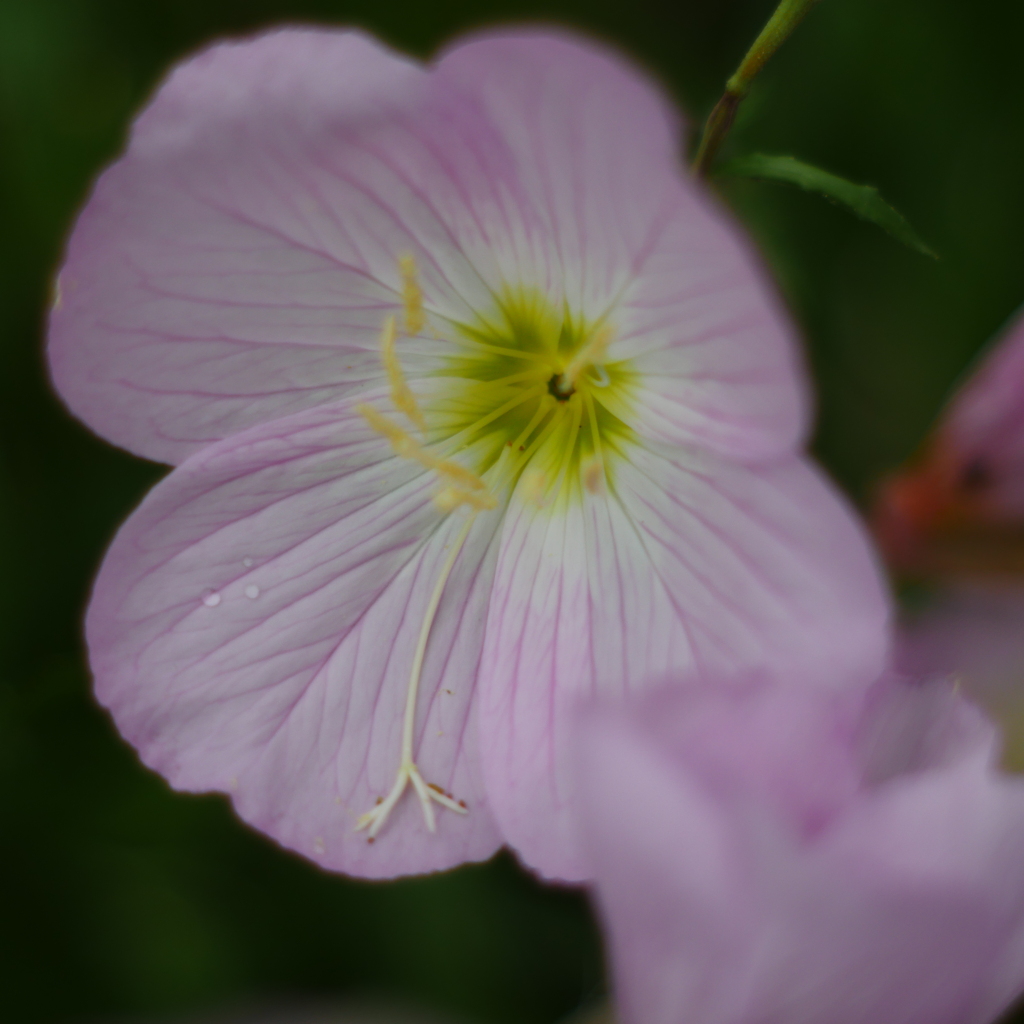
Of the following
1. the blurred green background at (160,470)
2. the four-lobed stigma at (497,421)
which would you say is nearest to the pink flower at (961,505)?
the blurred green background at (160,470)

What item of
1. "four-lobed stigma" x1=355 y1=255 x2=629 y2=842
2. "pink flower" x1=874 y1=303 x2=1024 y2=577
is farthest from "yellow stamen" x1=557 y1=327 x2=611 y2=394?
"pink flower" x1=874 y1=303 x2=1024 y2=577

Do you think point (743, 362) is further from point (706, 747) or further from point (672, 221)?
point (706, 747)

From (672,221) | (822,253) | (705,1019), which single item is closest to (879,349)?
(822,253)

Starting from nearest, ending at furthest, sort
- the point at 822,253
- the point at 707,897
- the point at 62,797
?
the point at 707,897
the point at 62,797
the point at 822,253

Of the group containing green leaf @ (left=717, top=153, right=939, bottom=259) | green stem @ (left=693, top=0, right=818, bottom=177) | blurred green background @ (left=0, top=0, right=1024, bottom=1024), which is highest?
green stem @ (left=693, top=0, right=818, bottom=177)

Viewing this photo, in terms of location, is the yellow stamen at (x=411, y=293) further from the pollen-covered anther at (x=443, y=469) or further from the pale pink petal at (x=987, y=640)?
the pale pink petal at (x=987, y=640)

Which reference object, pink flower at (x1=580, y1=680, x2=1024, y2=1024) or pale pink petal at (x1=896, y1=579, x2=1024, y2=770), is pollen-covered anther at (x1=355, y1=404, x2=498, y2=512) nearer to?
pink flower at (x1=580, y1=680, x2=1024, y2=1024)

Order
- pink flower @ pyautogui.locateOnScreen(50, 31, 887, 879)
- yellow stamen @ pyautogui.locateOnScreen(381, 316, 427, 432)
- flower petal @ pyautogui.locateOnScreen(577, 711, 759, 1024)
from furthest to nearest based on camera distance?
yellow stamen @ pyautogui.locateOnScreen(381, 316, 427, 432) → pink flower @ pyautogui.locateOnScreen(50, 31, 887, 879) → flower petal @ pyautogui.locateOnScreen(577, 711, 759, 1024)
